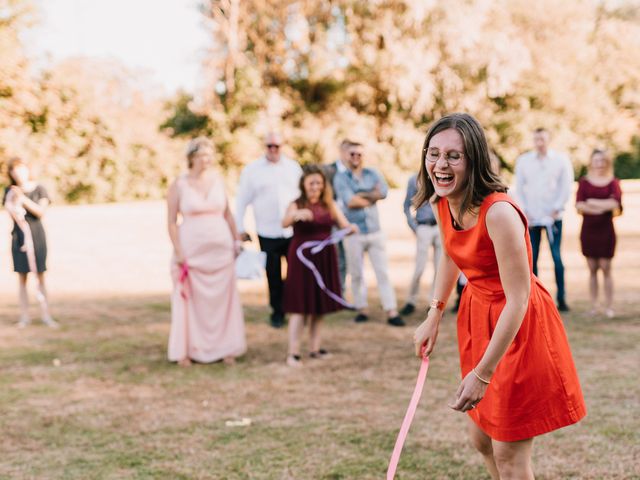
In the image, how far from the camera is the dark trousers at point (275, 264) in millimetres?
8547

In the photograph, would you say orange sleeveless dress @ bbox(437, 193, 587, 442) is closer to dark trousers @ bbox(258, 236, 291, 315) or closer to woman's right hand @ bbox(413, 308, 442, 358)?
woman's right hand @ bbox(413, 308, 442, 358)

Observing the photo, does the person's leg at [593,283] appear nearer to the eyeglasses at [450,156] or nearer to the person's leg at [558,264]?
the person's leg at [558,264]

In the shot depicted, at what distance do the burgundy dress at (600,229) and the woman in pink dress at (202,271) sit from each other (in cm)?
406

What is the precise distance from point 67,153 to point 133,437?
1314 inches

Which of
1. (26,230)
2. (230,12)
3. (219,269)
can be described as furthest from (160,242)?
(230,12)

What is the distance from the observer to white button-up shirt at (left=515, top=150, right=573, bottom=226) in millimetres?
8695

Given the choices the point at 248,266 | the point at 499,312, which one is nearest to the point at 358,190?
the point at 248,266

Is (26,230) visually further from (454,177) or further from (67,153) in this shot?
(67,153)

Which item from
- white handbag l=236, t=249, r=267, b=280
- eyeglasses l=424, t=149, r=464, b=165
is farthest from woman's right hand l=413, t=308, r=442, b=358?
white handbag l=236, t=249, r=267, b=280

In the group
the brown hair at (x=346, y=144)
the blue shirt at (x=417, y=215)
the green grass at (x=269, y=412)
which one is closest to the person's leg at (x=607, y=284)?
the green grass at (x=269, y=412)

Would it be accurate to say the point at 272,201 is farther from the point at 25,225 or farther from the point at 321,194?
the point at 25,225

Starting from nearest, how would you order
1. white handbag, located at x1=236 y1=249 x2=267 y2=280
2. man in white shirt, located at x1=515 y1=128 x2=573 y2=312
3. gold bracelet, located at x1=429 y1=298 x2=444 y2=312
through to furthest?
gold bracelet, located at x1=429 y1=298 x2=444 y2=312
white handbag, located at x1=236 y1=249 x2=267 y2=280
man in white shirt, located at x1=515 y1=128 x2=573 y2=312

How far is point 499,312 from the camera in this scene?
267 centimetres

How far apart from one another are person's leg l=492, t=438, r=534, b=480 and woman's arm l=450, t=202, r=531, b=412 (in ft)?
0.88
